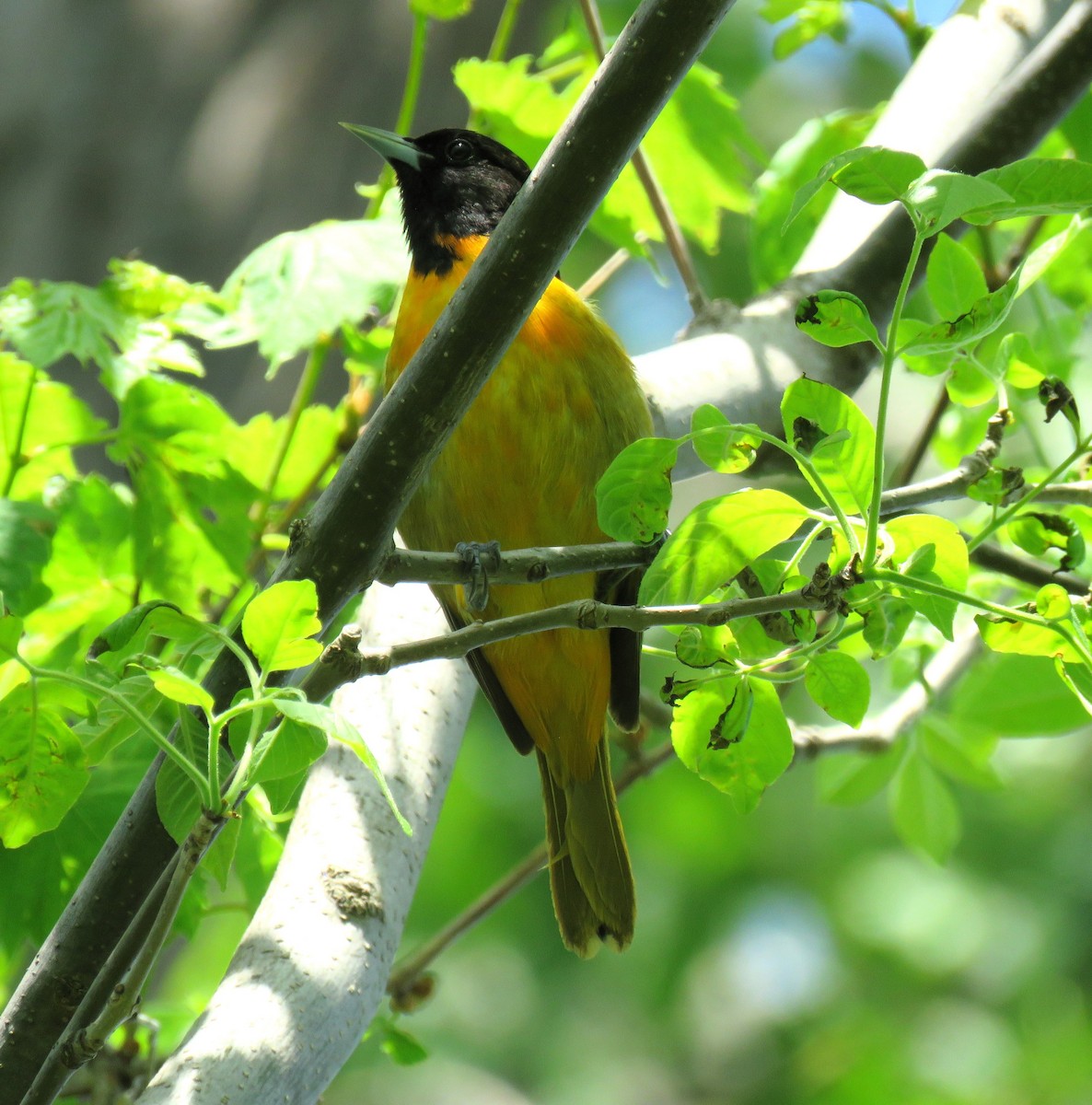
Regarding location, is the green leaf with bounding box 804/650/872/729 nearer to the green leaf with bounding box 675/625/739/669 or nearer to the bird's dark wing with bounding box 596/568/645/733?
the green leaf with bounding box 675/625/739/669

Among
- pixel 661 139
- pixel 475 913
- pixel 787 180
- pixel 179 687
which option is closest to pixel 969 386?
pixel 179 687

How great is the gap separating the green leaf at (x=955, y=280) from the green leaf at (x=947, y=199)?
0.97 ft

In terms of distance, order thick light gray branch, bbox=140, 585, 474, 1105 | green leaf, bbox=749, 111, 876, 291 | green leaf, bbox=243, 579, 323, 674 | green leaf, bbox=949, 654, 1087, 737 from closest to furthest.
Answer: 1. green leaf, bbox=243, 579, 323, 674
2. thick light gray branch, bbox=140, 585, 474, 1105
3. green leaf, bbox=949, 654, 1087, 737
4. green leaf, bbox=749, 111, 876, 291

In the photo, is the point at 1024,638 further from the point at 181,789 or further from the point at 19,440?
the point at 19,440

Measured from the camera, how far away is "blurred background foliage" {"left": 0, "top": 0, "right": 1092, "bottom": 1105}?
15.1 feet

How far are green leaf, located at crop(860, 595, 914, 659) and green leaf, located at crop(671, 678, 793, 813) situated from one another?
4.9 inches

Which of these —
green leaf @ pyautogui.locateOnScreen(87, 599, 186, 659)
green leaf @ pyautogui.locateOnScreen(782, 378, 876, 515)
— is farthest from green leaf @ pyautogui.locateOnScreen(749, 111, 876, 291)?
green leaf @ pyautogui.locateOnScreen(87, 599, 186, 659)

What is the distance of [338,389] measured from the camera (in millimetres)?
4539

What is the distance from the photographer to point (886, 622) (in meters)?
1.39

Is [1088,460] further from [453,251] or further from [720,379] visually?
[453,251]

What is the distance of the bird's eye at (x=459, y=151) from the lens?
3.51m

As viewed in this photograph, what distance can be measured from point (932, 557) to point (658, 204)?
164 cm

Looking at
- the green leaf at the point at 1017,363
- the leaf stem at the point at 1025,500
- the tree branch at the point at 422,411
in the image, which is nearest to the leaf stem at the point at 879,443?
the leaf stem at the point at 1025,500

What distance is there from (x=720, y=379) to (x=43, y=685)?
1744 mm
